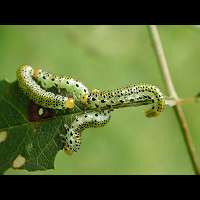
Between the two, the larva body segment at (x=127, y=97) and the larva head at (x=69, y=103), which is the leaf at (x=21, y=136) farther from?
the larva body segment at (x=127, y=97)

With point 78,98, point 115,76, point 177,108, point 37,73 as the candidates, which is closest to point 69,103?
point 78,98

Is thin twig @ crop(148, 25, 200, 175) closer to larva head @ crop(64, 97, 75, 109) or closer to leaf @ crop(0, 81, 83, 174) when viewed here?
larva head @ crop(64, 97, 75, 109)

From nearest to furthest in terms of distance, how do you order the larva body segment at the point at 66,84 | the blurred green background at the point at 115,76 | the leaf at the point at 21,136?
1. the leaf at the point at 21,136
2. the larva body segment at the point at 66,84
3. the blurred green background at the point at 115,76

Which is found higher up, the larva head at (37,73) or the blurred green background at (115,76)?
the blurred green background at (115,76)

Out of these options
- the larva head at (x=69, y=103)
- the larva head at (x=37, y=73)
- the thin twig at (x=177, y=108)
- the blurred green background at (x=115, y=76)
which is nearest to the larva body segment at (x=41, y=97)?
the larva head at (x=69, y=103)

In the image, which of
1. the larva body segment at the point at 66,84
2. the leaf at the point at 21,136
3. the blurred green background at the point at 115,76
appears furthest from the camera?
the blurred green background at the point at 115,76

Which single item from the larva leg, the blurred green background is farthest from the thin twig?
the blurred green background
